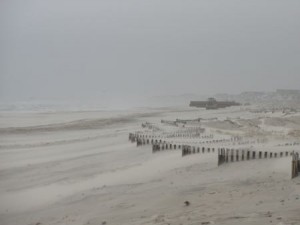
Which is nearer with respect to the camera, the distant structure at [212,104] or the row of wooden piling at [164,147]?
the row of wooden piling at [164,147]

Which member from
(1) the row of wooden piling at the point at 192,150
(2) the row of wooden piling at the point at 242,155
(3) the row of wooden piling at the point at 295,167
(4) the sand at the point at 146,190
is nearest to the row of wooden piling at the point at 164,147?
(4) the sand at the point at 146,190

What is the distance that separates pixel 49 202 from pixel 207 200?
4.59 metres

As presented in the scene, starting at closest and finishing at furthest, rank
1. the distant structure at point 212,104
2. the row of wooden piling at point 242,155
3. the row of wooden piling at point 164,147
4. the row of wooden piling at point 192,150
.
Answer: the row of wooden piling at point 242,155 < the row of wooden piling at point 192,150 < the row of wooden piling at point 164,147 < the distant structure at point 212,104

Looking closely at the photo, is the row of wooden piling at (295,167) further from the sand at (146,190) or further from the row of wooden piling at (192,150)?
the row of wooden piling at (192,150)

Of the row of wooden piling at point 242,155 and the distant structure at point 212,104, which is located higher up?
the row of wooden piling at point 242,155

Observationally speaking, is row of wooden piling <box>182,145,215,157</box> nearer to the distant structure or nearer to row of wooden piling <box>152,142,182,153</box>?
row of wooden piling <box>152,142,182,153</box>

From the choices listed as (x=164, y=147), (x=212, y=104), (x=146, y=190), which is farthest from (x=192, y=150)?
(x=212, y=104)

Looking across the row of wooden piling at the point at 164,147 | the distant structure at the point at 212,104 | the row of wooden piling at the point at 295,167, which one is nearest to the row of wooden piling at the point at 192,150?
the row of wooden piling at the point at 164,147

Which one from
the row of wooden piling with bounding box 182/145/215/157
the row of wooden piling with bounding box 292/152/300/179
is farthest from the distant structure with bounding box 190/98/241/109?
the row of wooden piling with bounding box 292/152/300/179

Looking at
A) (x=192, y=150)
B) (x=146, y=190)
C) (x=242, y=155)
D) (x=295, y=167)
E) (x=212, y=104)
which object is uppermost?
(x=295, y=167)

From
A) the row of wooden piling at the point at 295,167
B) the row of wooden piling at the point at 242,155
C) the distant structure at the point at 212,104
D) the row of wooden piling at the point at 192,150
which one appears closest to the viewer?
the row of wooden piling at the point at 295,167

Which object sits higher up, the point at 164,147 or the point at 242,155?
the point at 242,155

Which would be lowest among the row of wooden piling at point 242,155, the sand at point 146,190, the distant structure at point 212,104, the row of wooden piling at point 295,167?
the distant structure at point 212,104

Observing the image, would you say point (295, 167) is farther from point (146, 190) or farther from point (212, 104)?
point (212, 104)
